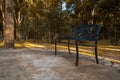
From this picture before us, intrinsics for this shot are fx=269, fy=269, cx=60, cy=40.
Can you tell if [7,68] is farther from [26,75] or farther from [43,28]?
[43,28]

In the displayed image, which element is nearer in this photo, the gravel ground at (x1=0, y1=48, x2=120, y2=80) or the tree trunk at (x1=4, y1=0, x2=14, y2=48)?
the gravel ground at (x1=0, y1=48, x2=120, y2=80)

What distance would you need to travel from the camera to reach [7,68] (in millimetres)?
6488

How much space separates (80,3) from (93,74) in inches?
798

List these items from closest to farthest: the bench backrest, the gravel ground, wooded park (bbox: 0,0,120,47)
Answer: the gravel ground → the bench backrest → wooded park (bbox: 0,0,120,47)

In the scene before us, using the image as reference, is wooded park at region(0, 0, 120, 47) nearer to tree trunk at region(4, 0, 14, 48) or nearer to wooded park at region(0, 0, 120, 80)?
wooded park at region(0, 0, 120, 80)

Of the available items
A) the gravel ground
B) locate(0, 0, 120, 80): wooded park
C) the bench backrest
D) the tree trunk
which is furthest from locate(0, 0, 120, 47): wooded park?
the gravel ground

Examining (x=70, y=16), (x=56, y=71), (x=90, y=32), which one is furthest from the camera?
(x=70, y=16)

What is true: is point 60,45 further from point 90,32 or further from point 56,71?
point 56,71

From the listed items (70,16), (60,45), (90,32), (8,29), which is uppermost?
(70,16)

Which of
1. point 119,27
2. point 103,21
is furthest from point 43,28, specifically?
point 119,27

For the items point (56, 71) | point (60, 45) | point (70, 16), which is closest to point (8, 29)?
point (60, 45)

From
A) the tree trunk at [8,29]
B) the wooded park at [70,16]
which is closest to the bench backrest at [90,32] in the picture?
the tree trunk at [8,29]

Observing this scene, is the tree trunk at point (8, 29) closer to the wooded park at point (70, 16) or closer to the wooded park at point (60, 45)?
the wooded park at point (60, 45)

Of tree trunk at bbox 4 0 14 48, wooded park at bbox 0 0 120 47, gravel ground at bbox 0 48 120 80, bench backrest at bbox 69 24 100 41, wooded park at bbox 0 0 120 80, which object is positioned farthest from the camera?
wooded park at bbox 0 0 120 47
